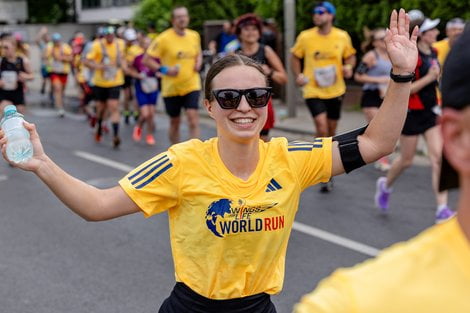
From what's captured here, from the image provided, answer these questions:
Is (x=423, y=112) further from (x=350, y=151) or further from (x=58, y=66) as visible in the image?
(x=58, y=66)

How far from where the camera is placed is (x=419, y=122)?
7.32m

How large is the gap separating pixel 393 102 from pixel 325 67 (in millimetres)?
6314

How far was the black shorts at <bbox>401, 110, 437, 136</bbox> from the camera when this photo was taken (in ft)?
24.0

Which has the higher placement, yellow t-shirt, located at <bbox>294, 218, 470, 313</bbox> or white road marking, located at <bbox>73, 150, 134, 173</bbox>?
yellow t-shirt, located at <bbox>294, 218, 470, 313</bbox>

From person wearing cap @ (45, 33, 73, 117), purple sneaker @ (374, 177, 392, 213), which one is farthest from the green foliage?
purple sneaker @ (374, 177, 392, 213)

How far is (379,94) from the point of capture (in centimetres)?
928

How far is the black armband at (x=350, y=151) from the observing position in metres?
2.89

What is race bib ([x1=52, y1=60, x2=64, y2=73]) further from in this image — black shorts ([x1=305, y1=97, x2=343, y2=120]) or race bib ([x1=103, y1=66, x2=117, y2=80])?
black shorts ([x1=305, y1=97, x2=343, y2=120])

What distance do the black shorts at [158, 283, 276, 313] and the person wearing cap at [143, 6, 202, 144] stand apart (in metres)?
7.34

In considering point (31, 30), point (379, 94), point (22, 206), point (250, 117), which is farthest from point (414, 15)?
point (31, 30)

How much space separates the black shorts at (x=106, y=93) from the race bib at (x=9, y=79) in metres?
1.69

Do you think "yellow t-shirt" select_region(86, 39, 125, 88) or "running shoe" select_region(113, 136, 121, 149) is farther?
"yellow t-shirt" select_region(86, 39, 125, 88)

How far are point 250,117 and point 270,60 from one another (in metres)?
5.40

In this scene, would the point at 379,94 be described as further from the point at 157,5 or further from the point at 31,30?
the point at 31,30
